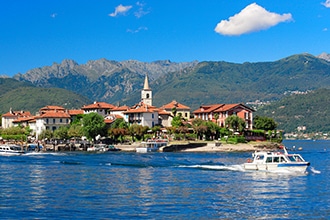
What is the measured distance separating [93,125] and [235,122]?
1544 inches

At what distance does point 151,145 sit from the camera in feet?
420

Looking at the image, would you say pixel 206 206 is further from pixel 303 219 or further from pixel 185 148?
pixel 185 148

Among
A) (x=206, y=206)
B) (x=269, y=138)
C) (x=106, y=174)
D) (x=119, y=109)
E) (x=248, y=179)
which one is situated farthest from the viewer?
(x=119, y=109)

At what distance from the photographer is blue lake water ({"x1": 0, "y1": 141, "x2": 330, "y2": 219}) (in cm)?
3662

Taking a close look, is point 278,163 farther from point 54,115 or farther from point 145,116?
point 54,115

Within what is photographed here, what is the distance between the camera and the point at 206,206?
39688 mm

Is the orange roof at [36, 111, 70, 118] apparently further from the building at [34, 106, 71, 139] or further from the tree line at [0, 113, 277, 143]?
the tree line at [0, 113, 277, 143]

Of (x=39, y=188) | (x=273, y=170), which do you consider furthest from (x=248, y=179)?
(x=39, y=188)

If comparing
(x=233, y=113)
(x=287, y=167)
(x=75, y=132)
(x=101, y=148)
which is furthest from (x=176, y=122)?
(x=287, y=167)

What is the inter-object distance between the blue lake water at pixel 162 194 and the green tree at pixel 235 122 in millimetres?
78438

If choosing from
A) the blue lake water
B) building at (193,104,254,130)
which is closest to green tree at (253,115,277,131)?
building at (193,104,254,130)

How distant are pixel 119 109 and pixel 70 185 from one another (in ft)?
387

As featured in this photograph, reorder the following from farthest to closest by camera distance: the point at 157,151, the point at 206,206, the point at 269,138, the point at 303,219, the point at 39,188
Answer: the point at 269,138
the point at 157,151
the point at 39,188
the point at 206,206
the point at 303,219

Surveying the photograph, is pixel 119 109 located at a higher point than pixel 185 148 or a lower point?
higher
